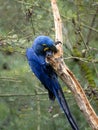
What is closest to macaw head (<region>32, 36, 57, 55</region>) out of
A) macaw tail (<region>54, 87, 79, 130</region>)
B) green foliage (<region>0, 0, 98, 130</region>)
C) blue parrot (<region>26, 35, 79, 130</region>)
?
blue parrot (<region>26, 35, 79, 130</region>)

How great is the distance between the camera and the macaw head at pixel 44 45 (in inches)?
103

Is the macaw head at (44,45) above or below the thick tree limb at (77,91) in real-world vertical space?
above

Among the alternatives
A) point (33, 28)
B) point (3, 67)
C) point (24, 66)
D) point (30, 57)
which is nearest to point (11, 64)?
point (3, 67)

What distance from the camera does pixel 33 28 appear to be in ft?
12.4

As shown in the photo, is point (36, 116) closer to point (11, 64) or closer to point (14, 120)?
point (14, 120)

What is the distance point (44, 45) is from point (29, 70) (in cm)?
116

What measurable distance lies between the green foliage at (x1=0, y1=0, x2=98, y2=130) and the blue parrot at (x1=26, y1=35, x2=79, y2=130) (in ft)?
2.61

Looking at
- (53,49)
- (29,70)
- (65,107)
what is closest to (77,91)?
(65,107)

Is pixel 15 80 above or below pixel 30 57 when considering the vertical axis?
below

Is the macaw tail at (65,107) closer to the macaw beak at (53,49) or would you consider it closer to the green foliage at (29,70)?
the macaw beak at (53,49)

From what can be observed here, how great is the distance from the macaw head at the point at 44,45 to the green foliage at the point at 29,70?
2.92 ft

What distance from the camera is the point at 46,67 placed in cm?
276

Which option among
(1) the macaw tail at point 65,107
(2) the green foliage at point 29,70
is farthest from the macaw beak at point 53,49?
(2) the green foliage at point 29,70

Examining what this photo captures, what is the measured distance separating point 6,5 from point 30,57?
1667 millimetres
